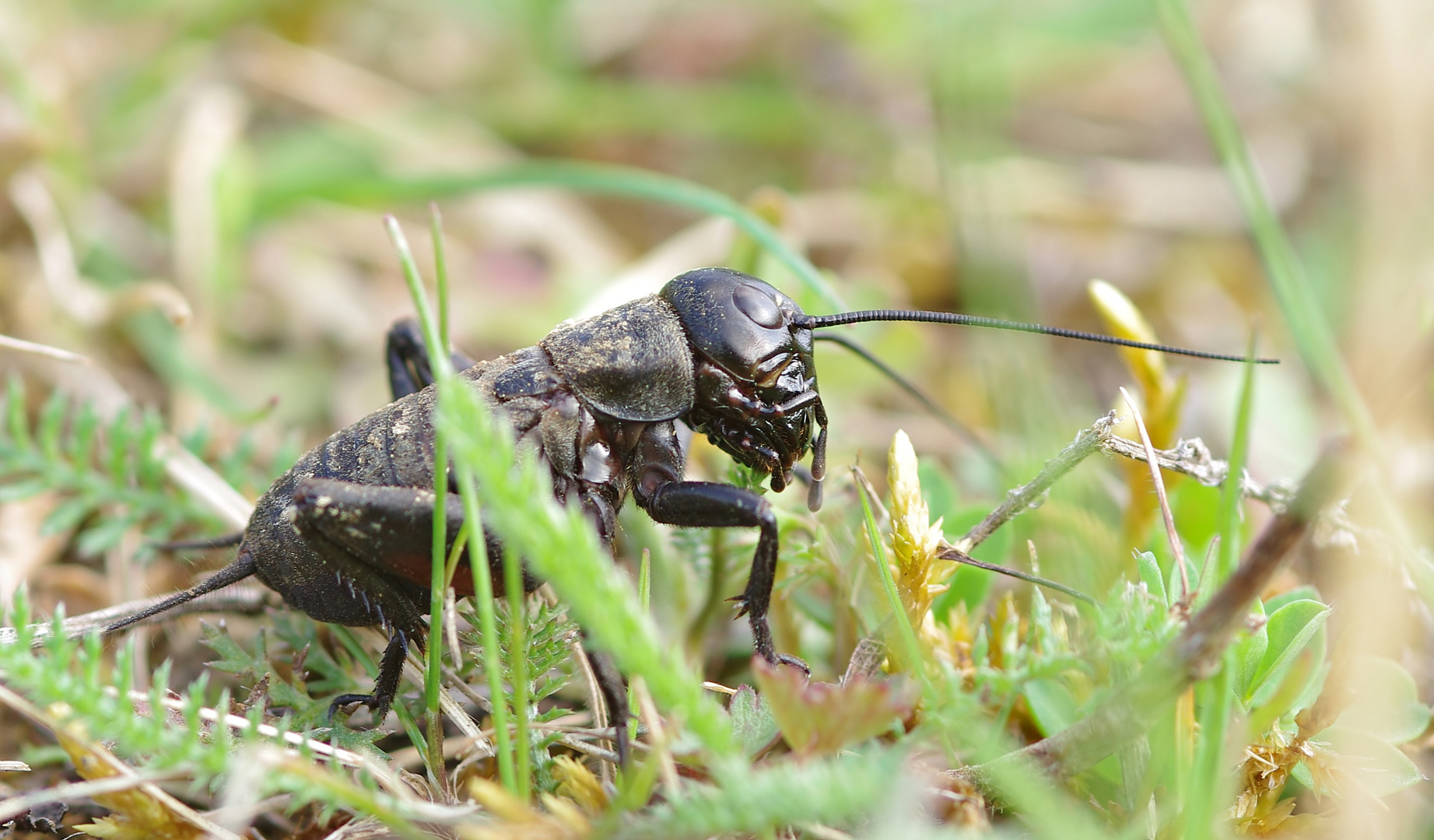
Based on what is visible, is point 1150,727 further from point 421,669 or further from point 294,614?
point 294,614

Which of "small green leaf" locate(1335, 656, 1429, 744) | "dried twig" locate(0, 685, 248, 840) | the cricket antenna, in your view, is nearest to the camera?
"dried twig" locate(0, 685, 248, 840)

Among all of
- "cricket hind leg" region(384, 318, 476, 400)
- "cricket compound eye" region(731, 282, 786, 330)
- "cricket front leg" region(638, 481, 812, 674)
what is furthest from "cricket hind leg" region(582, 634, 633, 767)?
"cricket hind leg" region(384, 318, 476, 400)

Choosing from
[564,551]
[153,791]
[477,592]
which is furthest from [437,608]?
[564,551]

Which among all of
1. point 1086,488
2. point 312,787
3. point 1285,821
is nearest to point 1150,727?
point 1285,821

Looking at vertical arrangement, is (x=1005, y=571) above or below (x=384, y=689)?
Answer: above

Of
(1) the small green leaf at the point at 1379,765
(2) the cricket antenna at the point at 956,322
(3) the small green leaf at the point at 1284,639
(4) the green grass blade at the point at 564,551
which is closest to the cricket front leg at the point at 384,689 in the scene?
(4) the green grass blade at the point at 564,551

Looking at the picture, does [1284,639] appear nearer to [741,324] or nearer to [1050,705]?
[1050,705]

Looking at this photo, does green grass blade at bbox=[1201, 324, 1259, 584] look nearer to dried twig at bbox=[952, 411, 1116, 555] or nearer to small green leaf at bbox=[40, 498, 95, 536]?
dried twig at bbox=[952, 411, 1116, 555]
